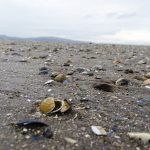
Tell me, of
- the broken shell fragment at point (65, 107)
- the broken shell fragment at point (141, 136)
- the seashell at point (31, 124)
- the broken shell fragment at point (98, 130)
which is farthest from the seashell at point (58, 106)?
the broken shell fragment at point (141, 136)

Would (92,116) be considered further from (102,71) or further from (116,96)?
(102,71)

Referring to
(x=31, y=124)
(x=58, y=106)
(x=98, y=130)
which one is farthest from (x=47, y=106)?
(x=98, y=130)

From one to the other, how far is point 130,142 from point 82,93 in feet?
5.91

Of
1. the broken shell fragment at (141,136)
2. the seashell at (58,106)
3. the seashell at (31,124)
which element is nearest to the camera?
the broken shell fragment at (141,136)

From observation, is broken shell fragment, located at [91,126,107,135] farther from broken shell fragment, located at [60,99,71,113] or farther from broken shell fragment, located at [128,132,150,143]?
broken shell fragment, located at [60,99,71,113]

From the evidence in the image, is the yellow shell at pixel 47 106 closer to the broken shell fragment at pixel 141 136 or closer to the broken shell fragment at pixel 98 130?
the broken shell fragment at pixel 98 130

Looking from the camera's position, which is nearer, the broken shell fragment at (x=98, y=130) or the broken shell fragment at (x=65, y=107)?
the broken shell fragment at (x=98, y=130)

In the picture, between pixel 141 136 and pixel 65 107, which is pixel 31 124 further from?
pixel 141 136

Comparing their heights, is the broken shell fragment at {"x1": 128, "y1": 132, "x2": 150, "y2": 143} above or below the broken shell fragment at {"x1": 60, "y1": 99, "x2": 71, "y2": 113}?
below

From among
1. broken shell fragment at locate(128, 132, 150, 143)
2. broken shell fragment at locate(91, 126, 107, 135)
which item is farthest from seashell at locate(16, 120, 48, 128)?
broken shell fragment at locate(128, 132, 150, 143)

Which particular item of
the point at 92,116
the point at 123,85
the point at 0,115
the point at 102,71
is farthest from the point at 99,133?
the point at 102,71

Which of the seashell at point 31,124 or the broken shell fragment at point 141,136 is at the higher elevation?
the seashell at point 31,124

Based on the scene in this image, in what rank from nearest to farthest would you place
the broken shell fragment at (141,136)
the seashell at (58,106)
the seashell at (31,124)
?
the broken shell fragment at (141,136) < the seashell at (31,124) < the seashell at (58,106)

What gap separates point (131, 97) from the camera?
16.6 feet
